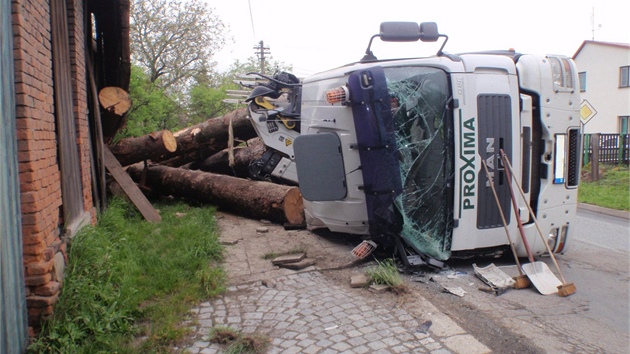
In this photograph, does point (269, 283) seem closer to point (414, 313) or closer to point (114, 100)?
point (414, 313)

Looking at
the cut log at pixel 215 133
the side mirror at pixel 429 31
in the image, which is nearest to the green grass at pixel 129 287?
the cut log at pixel 215 133

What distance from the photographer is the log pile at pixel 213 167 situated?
7.54 meters

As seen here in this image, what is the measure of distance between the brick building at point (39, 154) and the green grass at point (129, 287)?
0.53 feet

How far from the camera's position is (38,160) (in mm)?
3686

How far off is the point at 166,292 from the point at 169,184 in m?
5.13

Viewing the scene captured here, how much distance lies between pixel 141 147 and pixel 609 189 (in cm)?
1270

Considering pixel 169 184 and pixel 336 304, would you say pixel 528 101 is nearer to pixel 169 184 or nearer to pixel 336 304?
pixel 336 304

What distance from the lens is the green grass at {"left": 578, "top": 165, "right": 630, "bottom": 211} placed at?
1194 cm

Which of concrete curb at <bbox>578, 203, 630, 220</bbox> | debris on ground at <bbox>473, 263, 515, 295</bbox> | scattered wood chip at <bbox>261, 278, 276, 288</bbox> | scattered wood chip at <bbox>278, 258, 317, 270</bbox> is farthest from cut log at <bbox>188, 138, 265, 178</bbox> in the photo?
concrete curb at <bbox>578, 203, 630, 220</bbox>

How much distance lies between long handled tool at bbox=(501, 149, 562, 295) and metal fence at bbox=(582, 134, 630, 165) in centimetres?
1486

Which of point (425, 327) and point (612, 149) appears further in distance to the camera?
point (612, 149)

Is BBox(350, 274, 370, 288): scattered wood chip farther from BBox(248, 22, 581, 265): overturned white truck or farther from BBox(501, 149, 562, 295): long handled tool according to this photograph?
BBox(501, 149, 562, 295): long handled tool

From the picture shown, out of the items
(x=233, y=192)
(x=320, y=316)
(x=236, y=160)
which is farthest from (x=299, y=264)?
(x=236, y=160)

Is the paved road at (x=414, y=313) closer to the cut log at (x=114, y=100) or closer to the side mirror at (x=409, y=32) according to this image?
the side mirror at (x=409, y=32)
